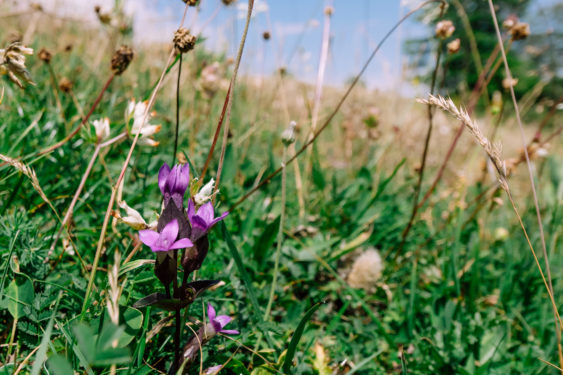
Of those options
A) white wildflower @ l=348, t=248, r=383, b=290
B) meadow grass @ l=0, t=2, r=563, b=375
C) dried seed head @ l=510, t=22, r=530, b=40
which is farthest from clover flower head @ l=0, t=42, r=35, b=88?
dried seed head @ l=510, t=22, r=530, b=40

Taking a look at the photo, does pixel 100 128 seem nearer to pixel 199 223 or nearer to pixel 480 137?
pixel 199 223

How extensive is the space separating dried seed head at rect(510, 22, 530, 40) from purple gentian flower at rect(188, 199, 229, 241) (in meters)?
1.21

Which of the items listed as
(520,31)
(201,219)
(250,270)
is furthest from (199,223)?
(520,31)

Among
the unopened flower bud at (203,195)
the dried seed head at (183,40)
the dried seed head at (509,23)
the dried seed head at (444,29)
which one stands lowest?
the unopened flower bud at (203,195)

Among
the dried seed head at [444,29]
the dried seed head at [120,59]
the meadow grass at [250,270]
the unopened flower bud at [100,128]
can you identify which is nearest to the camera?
the meadow grass at [250,270]

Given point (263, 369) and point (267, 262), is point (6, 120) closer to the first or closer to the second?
point (267, 262)

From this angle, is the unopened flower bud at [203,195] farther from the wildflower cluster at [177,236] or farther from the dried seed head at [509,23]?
the dried seed head at [509,23]

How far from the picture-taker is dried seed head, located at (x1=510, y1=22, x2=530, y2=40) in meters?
1.23

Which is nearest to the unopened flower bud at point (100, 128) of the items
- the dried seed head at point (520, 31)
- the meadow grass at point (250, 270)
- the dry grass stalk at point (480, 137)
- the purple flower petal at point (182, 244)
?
the meadow grass at point (250, 270)

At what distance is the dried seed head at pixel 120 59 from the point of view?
100cm

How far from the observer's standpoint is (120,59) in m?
1.01

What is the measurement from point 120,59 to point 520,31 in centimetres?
123

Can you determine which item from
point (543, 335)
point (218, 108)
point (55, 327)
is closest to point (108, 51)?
point (218, 108)

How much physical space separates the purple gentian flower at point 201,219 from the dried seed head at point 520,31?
1.21 meters
